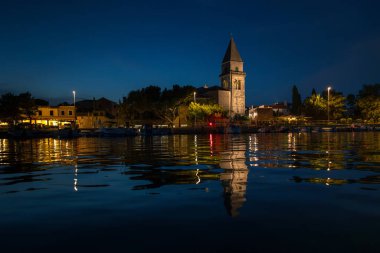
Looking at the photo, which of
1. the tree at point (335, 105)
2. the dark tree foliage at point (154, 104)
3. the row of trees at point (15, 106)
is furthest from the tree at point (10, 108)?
the tree at point (335, 105)

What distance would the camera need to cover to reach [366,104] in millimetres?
90188

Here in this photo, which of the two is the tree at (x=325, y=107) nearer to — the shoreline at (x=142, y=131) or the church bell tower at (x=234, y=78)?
the shoreline at (x=142, y=131)

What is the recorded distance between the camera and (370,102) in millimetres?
89188

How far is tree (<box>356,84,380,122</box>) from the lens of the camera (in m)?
88.0

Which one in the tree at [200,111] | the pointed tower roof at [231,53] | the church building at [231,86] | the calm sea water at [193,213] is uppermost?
the pointed tower roof at [231,53]

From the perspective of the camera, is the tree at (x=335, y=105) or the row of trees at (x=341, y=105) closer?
the row of trees at (x=341, y=105)

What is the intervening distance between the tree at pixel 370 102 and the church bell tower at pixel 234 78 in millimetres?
32698

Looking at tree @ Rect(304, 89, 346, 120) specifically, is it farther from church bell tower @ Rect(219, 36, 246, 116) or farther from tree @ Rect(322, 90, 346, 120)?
church bell tower @ Rect(219, 36, 246, 116)

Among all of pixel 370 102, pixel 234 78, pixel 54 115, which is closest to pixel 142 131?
pixel 54 115

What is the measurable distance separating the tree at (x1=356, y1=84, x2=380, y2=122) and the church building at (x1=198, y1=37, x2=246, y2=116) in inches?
1287

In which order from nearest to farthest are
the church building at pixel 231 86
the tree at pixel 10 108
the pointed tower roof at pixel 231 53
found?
the tree at pixel 10 108 → the church building at pixel 231 86 → the pointed tower roof at pixel 231 53

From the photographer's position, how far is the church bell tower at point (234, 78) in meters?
99.2

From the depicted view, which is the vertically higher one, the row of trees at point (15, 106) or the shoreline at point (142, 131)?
the row of trees at point (15, 106)

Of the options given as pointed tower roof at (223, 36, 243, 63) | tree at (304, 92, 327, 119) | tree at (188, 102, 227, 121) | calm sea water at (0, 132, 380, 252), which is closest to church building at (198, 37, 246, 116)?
pointed tower roof at (223, 36, 243, 63)
